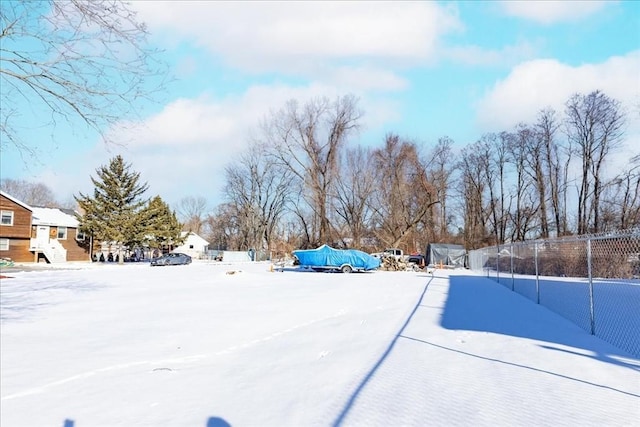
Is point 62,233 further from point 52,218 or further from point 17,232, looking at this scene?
point 17,232

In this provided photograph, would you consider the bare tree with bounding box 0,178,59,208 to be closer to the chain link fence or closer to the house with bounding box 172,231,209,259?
the house with bounding box 172,231,209,259

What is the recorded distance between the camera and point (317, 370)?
587 centimetres

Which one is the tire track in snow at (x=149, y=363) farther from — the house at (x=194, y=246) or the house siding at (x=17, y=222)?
the house at (x=194, y=246)

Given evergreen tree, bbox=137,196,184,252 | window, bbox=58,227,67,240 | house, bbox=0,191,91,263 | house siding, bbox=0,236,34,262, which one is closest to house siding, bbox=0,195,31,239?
house, bbox=0,191,91,263

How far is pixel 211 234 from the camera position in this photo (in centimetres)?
9681

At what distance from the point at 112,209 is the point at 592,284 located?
1832 inches

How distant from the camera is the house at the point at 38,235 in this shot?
4119 centimetres

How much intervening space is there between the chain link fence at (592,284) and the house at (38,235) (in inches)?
1600

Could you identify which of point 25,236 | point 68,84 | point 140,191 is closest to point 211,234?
point 140,191

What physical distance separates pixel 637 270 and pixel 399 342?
25.6 feet

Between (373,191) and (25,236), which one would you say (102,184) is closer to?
(25,236)

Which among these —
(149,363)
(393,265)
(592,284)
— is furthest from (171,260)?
(592,284)

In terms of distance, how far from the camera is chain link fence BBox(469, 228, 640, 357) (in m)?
7.61

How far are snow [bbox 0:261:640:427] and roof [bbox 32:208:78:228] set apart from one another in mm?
39536
